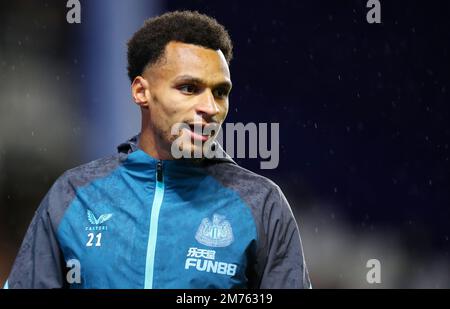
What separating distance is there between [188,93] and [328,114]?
7.41 feet

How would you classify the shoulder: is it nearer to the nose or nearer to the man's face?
the man's face

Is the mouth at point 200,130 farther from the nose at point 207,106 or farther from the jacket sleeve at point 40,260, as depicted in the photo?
the jacket sleeve at point 40,260

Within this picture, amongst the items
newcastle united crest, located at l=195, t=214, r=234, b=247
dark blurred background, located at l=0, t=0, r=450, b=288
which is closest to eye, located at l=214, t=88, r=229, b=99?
newcastle united crest, located at l=195, t=214, r=234, b=247

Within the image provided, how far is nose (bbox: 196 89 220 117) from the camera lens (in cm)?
233

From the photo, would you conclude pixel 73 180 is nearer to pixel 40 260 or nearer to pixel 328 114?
pixel 40 260

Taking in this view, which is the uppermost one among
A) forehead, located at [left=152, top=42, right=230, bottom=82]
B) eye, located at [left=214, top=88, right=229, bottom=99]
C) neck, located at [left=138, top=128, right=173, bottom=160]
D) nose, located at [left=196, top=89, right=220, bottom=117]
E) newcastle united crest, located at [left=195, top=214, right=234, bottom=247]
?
forehead, located at [left=152, top=42, right=230, bottom=82]

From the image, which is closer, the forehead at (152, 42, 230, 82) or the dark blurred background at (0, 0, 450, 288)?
the forehead at (152, 42, 230, 82)

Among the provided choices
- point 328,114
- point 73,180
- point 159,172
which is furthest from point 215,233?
point 328,114

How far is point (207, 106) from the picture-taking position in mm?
2332

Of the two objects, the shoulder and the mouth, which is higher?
the mouth

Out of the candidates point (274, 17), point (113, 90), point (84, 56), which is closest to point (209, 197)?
point (113, 90)

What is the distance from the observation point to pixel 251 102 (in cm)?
443

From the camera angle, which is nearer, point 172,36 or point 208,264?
point 208,264

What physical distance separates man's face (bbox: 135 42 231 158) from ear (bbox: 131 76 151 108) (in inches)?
1.7
